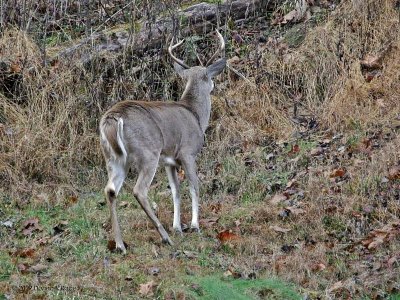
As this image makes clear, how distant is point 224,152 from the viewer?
11789 millimetres

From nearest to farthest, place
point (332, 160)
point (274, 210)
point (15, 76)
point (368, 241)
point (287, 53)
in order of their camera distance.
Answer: point (368, 241), point (274, 210), point (332, 160), point (15, 76), point (287, 53)

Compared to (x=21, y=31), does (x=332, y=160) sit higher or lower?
lower

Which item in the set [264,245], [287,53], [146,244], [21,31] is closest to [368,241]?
[264,245]

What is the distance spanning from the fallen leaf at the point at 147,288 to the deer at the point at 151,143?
103 centimetres

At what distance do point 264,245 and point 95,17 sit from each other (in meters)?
5.89

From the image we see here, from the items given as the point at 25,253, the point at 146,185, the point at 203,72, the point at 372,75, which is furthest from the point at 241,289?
the point at 372,75

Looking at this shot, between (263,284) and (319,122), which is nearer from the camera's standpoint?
(263,284)

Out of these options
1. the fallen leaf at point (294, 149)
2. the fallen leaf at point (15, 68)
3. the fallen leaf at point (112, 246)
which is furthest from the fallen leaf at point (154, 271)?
the fallen leaf at point (15, 68)

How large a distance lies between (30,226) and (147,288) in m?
2.40

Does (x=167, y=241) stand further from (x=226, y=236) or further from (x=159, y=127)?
(x=159, y=127)

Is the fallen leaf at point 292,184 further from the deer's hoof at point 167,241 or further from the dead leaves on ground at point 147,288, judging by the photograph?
the dead leaves on ground at point 147,288

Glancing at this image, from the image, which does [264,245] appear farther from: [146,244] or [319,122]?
[319,122]

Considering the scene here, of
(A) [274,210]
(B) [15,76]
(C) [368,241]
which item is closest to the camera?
(C) [368,241]

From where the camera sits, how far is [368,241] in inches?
345
